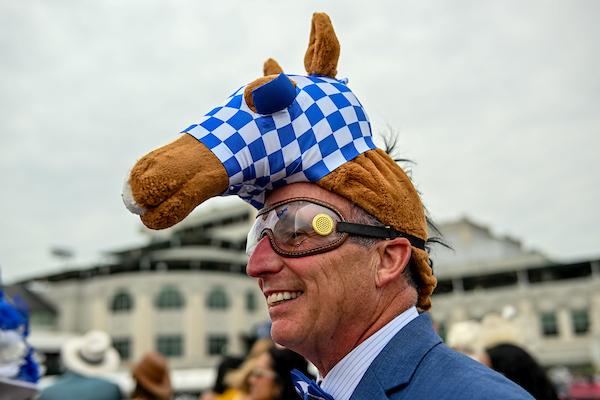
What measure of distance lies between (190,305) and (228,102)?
37705mm

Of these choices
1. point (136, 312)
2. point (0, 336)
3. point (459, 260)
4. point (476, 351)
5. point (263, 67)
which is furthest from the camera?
point (459, 260)

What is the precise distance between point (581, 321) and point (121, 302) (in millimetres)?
A: 28884

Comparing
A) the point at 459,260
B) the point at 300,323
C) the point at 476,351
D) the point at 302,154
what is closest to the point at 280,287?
the point at 300,323

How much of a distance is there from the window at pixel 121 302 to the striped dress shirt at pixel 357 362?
125 feet

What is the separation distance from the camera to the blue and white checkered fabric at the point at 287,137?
162 cm

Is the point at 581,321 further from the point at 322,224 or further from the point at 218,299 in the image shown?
the point at 322,224

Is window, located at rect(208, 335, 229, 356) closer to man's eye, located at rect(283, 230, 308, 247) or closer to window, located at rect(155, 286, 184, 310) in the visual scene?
window, located at rect(155, 286, 184, 310)

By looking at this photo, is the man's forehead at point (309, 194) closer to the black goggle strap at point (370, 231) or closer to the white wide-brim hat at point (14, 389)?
the black goggle strap at point (370, 231)

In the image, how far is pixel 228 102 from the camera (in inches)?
67.3

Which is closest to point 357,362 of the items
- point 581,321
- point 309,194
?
point 309,194

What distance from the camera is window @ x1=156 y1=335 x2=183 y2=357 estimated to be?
37.2 meters

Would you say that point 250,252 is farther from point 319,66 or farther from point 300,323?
point 319,66

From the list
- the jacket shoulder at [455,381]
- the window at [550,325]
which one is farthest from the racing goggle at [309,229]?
the window at [550,325]

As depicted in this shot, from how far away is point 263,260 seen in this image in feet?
5.71
